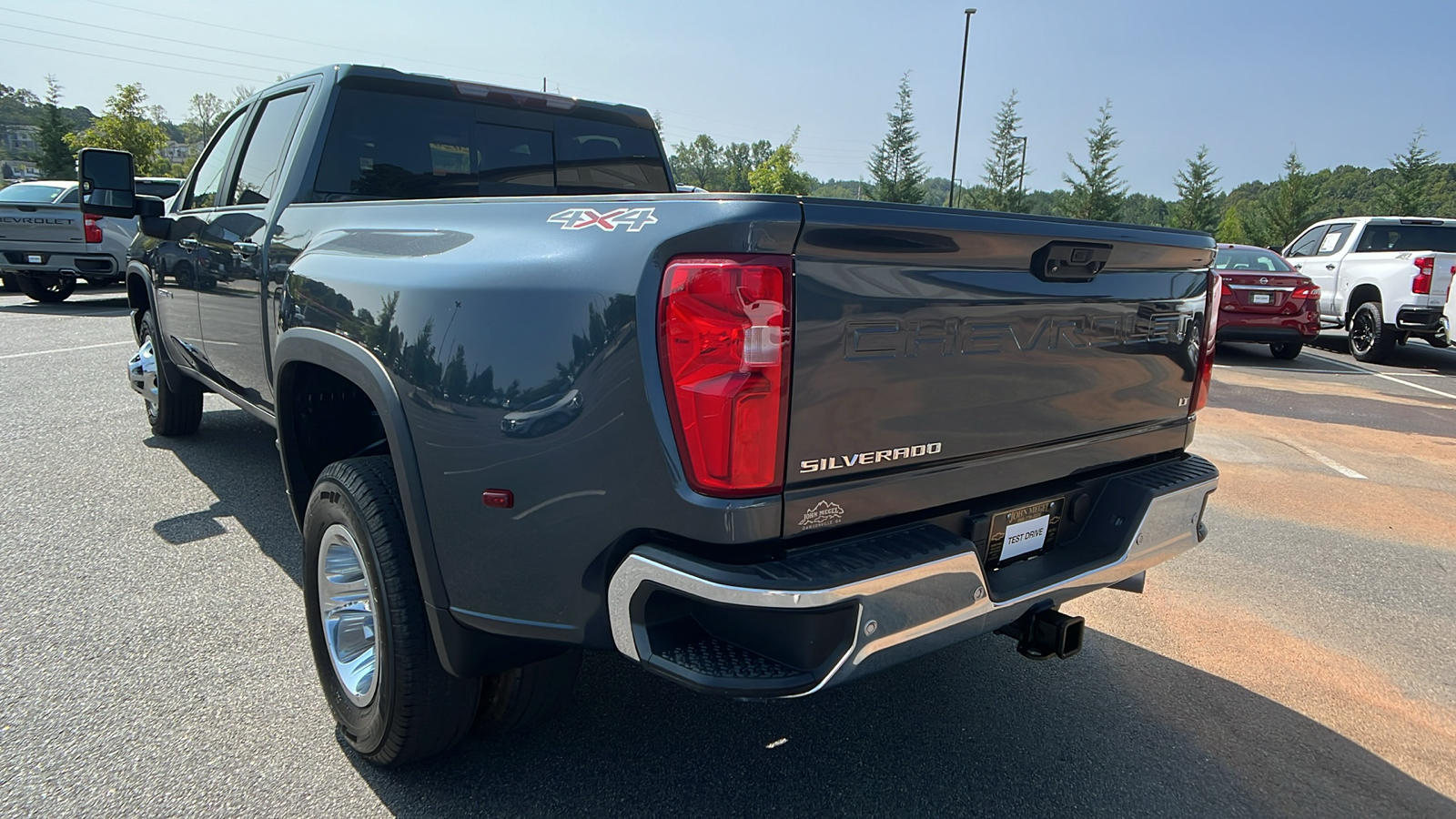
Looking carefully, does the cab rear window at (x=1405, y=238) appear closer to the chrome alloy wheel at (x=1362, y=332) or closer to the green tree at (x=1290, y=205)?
the chrome alloy wheel at (x=1362, y=332)

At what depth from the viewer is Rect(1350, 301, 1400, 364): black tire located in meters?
12.1

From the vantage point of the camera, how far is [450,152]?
3711 mm

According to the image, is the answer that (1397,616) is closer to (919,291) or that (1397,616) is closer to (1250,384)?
(919,291)

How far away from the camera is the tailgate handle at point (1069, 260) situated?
213 centimetres

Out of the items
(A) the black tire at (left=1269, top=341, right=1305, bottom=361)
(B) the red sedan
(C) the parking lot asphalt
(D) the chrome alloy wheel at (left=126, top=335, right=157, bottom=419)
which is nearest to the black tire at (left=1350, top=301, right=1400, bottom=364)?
(A) the black tire at (left=1269, top=341, right=1305, bottom=361)

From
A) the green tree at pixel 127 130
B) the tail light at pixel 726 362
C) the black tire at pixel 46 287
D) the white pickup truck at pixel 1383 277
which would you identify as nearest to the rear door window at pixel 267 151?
the tail light at pixel 726 362

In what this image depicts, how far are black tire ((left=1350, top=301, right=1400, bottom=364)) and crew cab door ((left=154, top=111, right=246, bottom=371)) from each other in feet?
45.1

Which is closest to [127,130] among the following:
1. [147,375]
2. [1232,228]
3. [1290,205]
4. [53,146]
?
[53,146]

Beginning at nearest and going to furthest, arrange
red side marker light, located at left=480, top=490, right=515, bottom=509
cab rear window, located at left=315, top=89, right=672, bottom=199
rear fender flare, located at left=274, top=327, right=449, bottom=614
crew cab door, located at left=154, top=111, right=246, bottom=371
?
red side marker light, located at left=480, top=490, right=515, bottom=509, rear fender flare, located at left=274, top=327, right=449, bottom=614, cab rear window, located at left=315, top=89, right=672, bottom=199, crew cab door, located at left=154, top=111, right=246, bottom=371

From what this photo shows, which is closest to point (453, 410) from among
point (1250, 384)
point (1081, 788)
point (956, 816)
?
point (956, 816)

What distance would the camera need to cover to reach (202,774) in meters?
2.38

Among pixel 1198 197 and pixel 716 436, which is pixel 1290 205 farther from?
pixel 716 436

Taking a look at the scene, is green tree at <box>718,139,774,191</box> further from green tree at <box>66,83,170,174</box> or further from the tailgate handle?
the tailgate handle

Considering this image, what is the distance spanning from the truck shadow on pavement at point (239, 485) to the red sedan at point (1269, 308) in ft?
36.2
